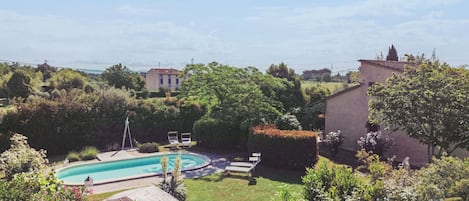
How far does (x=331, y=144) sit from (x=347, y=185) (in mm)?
10318

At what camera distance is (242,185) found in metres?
14.2

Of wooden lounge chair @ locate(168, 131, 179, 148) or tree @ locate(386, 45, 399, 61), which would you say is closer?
wooden lounge chair @ locate(168, 131, 179, 148)

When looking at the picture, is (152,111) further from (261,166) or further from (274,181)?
(274,181)

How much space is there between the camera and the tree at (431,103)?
11656 mm

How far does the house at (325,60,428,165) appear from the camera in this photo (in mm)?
17906

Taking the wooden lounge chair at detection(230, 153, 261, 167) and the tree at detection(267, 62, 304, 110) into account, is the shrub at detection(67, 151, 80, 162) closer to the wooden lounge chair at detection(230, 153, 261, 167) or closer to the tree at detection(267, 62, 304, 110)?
the wooden lounge chair at detection(230, 153, 261, 167)

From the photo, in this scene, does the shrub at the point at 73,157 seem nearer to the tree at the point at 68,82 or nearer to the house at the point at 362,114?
the tree at the point at 68,82

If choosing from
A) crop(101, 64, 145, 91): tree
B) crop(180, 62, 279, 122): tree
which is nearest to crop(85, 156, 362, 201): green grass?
crop(180, 62, 279, 122): tree

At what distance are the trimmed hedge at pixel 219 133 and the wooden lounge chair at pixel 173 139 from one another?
163cm

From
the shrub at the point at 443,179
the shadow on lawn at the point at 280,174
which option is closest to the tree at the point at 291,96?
the shadow on lawn at the point at 280,174

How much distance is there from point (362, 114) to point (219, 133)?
8.05m

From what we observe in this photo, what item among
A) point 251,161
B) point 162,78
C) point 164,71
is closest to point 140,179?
point 251,161

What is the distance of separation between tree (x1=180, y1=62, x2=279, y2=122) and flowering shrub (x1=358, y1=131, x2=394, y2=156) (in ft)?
16.5

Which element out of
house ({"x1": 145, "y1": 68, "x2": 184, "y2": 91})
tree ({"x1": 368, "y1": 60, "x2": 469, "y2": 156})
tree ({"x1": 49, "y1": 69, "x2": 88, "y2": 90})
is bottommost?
tree ({"x1": 368, "y1": 60, "x2": 469, "y2": 156})
